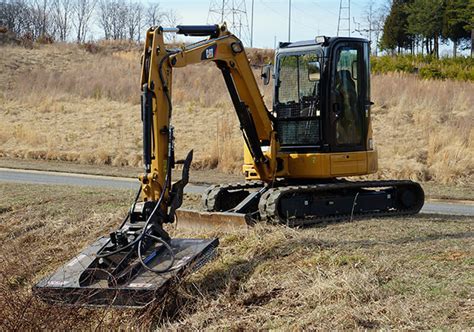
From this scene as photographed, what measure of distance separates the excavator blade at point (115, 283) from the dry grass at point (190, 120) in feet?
45.8

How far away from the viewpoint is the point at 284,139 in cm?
1291

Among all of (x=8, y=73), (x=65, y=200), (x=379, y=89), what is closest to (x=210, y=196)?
(x=65, y=200)

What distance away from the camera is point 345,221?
488 inches

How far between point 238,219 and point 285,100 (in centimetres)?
261

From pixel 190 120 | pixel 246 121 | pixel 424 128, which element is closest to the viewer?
pixel 246 121

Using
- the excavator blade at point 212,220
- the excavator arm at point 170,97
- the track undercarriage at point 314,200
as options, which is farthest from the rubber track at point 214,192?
the excavator arm at point 170,97

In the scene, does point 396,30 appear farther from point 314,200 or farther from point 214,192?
point 314,200

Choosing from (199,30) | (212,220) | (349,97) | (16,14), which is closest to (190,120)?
(349,97)

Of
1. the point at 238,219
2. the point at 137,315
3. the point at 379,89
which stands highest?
the point at 379,89

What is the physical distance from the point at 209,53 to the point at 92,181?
11.2m

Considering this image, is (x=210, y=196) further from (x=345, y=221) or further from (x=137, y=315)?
(x=137, y=315)

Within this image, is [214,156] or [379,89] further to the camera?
[379,89]

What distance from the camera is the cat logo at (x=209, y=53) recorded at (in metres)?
10.9

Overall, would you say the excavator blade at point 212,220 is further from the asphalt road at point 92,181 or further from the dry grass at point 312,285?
the asphalt road at point 92,181
